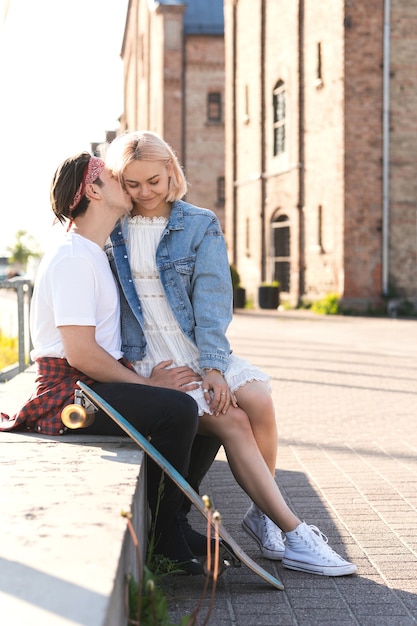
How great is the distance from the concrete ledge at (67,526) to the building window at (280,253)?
2637 cm

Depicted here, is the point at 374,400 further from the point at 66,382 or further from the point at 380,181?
the point at 380,181

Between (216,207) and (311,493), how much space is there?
38897mm

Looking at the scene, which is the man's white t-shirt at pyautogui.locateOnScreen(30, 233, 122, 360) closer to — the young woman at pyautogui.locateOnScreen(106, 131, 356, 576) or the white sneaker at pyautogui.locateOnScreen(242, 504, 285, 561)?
the young woman at pyautogui.locateOnScreen(106, 131, 356, 576)

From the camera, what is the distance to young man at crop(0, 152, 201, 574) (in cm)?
379

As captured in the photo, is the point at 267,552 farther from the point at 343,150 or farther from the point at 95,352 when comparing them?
the point at 343,150

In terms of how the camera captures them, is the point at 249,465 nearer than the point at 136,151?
Yes

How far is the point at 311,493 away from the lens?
5520mm

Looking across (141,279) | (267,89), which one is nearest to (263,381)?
(141,279)

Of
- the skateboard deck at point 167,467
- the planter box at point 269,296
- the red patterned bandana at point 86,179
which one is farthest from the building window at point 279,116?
the skateboard deck at point 167,467

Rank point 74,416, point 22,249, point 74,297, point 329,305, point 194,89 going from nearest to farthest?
point 74,416
point 74,297
point 329,305
point 194,89
point 22,249

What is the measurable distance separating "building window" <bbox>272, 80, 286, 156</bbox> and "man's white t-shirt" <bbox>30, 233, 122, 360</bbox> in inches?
1048

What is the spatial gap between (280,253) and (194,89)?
15.8 meters

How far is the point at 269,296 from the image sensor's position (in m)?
28.9

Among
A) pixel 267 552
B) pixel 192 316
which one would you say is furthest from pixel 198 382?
pixel 267 552
